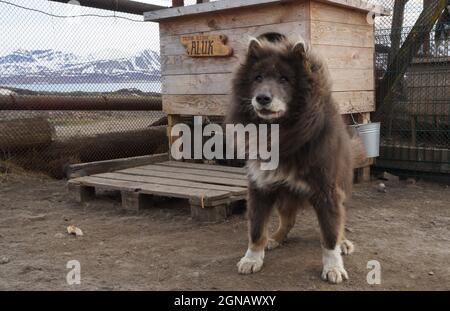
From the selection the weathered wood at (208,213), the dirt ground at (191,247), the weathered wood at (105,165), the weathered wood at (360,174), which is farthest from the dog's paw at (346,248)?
the weathered wood at (105,165)

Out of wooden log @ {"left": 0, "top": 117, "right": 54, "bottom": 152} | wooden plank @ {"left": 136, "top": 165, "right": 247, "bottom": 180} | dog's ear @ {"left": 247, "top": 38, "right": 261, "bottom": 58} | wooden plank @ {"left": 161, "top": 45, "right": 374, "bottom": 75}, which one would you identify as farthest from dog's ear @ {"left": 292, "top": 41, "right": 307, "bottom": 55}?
wooden log @ {"left": 0, "top": 117, "right": 54, "bottom": 152}

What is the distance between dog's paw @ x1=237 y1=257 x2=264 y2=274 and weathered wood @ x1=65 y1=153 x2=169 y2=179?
292 centimetres

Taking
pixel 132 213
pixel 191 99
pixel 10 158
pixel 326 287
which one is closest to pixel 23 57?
pixel 10 158

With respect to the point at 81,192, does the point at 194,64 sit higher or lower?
higher

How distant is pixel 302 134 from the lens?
2.84 m

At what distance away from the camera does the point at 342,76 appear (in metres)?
5.10

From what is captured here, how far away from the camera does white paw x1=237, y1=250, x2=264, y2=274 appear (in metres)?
2.95

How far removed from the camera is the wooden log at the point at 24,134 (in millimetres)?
5781

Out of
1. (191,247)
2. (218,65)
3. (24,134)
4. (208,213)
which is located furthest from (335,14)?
(24,134)

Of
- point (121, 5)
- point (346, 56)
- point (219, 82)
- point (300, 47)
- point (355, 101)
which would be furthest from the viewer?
point (121, 5)

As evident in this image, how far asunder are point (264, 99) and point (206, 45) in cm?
266

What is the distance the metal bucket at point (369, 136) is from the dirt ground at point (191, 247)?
1.85 feet

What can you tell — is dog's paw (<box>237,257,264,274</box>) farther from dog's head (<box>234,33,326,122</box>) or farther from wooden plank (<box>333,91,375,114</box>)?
wooden plank (<box>333,91,375,114</box>)

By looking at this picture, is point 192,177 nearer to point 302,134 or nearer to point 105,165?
point 105,165
